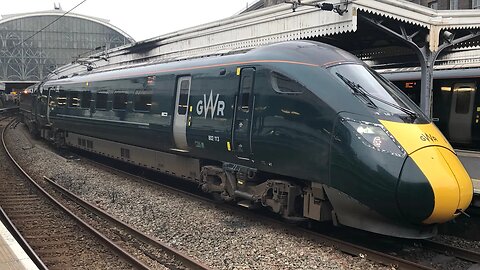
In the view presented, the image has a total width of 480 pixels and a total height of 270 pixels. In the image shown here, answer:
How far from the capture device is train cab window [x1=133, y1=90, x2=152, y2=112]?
11.2 metres

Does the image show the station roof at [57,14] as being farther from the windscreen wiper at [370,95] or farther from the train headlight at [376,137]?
the train headlight at [376,137]

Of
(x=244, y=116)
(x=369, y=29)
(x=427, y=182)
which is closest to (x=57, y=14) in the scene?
(x=369, y=29)

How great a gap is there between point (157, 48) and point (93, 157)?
779cm

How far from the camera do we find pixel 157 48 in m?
23.2

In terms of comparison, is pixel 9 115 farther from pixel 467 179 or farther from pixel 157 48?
pixel 467 179

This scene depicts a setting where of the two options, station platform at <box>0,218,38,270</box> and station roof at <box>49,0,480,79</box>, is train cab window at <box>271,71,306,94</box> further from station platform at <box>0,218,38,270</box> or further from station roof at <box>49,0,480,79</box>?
station platform at <box>0,218,38,270</box>

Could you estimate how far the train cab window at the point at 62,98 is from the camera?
17750 millimetres

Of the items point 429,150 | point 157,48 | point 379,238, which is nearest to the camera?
point 429,150

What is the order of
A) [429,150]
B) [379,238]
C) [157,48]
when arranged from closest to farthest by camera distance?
[429,150] < [379,238] < [157,48]

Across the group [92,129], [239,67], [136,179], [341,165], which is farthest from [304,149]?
[92,129]

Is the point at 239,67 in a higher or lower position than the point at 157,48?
lower

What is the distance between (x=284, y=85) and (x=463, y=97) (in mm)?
7876

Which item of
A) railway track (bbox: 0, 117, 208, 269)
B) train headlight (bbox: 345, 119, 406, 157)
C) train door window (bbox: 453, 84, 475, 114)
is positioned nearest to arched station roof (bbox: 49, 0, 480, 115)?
train door window (bbox: 453, 84, 475, 114)

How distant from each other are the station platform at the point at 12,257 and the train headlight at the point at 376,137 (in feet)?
14.7
